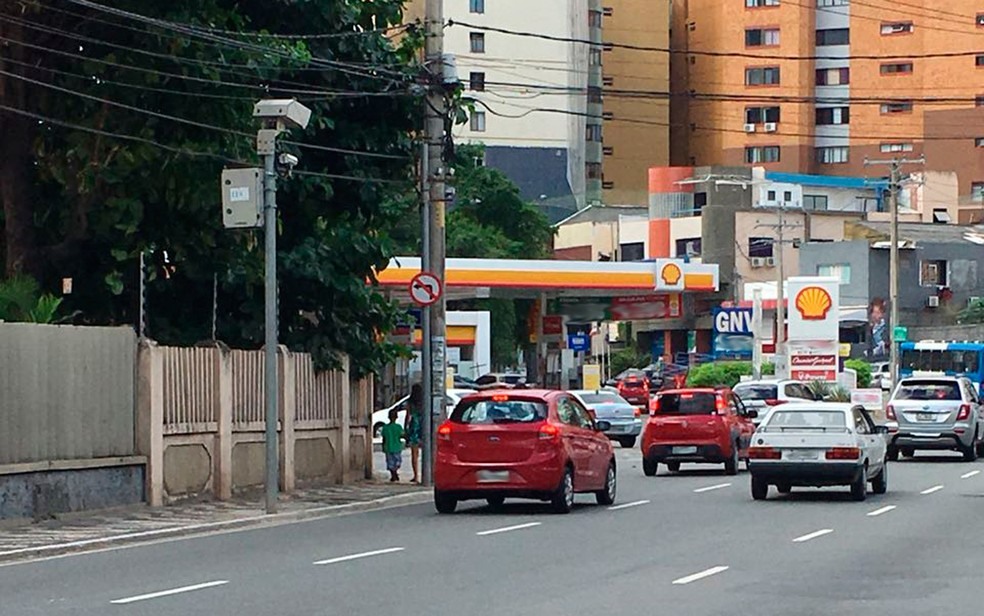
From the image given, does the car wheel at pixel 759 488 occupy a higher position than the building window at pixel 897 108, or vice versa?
the building window at pixel 897 108

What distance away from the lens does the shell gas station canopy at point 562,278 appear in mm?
70188

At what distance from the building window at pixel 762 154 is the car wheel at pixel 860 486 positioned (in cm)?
9768

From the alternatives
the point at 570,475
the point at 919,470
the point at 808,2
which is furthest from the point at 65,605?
the point at 808,2

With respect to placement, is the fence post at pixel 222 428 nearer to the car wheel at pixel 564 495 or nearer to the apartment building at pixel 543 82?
the car wheel at pixel 564 495

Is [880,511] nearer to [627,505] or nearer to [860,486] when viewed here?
[860,486]

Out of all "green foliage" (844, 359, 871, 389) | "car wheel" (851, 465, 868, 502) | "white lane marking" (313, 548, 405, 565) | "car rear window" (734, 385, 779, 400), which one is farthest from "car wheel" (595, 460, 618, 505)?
"green foliage" (844, 359, 871, 389)

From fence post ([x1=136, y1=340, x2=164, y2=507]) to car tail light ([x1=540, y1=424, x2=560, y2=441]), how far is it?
5236mm

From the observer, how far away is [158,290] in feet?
102

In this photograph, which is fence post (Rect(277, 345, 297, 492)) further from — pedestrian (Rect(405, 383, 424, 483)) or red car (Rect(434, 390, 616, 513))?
red car (Rect(434, 390, 616, 513))

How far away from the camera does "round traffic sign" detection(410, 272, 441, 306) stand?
3145 cm

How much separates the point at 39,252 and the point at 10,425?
23.3 ft

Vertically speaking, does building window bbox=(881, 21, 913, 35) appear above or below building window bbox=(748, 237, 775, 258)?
above

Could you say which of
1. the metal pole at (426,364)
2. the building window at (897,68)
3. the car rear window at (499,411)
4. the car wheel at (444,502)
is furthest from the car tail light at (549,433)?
the building window at (897,68)

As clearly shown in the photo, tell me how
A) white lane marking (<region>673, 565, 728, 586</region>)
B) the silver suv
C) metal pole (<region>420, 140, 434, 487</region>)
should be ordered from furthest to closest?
1. the silver suv
2. metal pole (<region>420, 140, 434, 487</region>)
3. white lane marking (<region>673, 565, 728, 586</region>)
